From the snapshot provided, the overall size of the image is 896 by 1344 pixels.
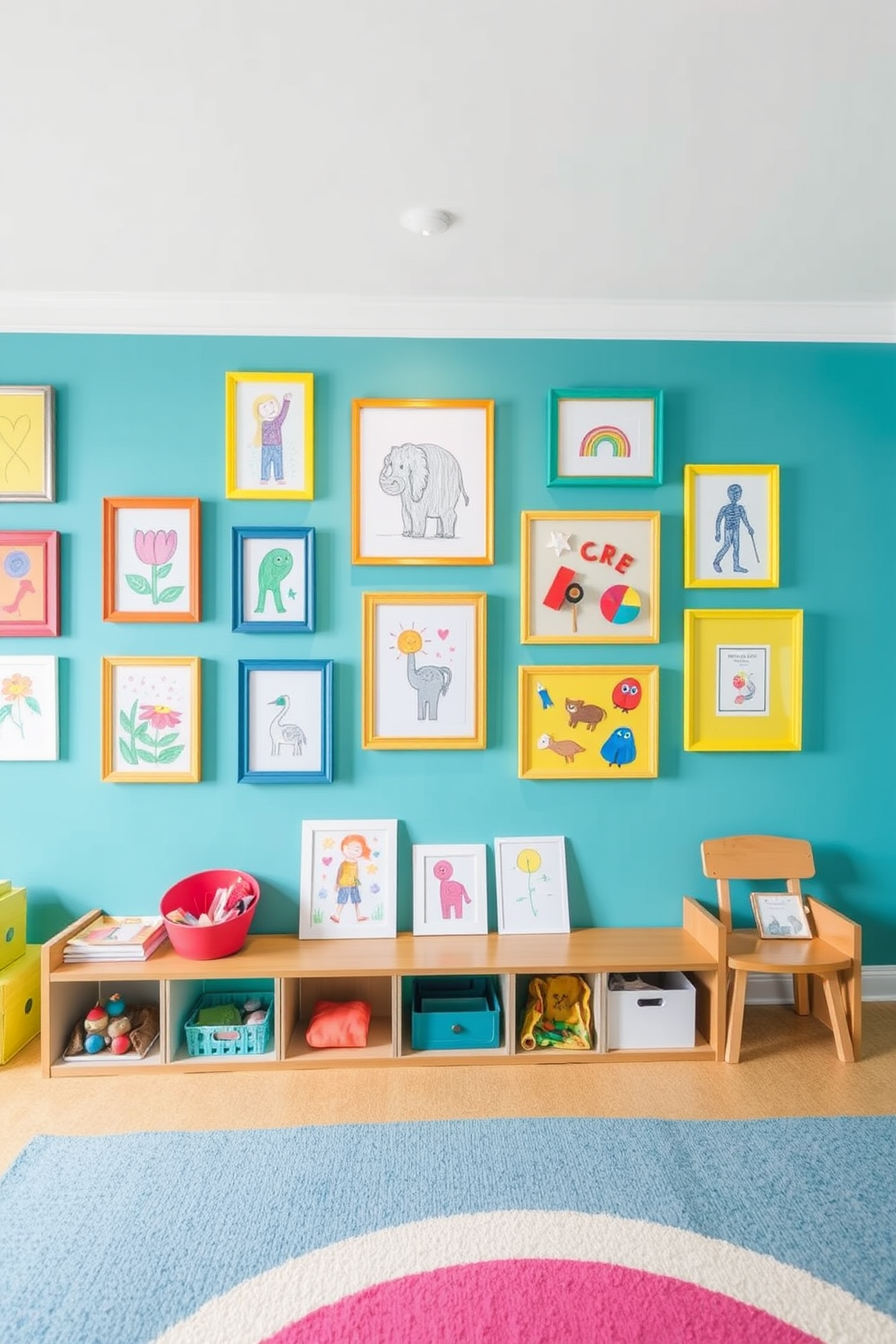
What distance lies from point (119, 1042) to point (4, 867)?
0.79m

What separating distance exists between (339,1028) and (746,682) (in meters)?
1.84

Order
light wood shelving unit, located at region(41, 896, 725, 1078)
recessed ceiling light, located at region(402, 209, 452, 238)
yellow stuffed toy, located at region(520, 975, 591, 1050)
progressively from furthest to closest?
yellow stuffed toy, located at region(520, 975, 591, 1050)
light wood shelving unit, located at region(41, 896, 725, 1078)
recessed ceiling light, located at region(402, 209, 452, 238)

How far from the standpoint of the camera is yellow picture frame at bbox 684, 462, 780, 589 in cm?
292

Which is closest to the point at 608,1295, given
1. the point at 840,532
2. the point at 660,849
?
the point at 660,849

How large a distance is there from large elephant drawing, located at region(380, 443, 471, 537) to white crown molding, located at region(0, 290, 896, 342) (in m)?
0.42

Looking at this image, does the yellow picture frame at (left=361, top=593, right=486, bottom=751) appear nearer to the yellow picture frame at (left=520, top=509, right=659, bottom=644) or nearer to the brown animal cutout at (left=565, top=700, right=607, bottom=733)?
the yellow picture frame at (left=520, top=509, right=659, bottom=644)

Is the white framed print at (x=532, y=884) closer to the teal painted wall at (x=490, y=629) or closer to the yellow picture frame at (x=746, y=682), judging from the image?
the teal painted wall at (x=490, y=629)

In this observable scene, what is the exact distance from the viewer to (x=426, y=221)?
2.27 m

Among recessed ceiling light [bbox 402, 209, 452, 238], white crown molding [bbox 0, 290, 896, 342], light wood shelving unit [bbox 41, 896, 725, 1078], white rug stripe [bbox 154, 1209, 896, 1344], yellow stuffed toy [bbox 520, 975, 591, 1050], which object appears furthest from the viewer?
white crown molding [bbox 0, 290, 896, 342]

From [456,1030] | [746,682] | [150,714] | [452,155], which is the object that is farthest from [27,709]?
[746,682]

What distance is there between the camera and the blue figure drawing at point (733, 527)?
2.93 meters

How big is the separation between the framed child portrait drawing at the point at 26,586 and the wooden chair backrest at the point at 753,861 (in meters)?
2.44

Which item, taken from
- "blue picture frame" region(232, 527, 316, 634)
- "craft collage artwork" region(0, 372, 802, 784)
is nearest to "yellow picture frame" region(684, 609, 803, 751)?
"craft collage artwork" region(0, 372, 802, 784)

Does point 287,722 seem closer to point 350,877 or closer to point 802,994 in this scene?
point 350,877
